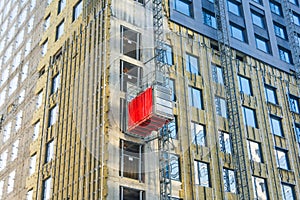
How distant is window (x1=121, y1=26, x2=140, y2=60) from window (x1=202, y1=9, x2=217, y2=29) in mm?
10492

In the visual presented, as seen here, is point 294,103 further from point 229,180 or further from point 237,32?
point 229,180

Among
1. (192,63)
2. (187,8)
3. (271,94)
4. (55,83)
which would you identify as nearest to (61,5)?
(55,83)

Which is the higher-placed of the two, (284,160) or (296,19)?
(296,19)

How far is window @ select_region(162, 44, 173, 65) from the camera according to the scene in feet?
136

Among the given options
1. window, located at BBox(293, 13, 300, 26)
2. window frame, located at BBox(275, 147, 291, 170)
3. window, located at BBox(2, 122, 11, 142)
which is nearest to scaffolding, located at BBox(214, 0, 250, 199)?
window frame, located at BBox(275, 147, 291, 170)

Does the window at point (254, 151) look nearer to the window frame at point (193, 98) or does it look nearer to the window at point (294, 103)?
the window frame at point (193, 98)

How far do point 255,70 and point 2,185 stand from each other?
94.6ft

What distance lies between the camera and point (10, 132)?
175 feet

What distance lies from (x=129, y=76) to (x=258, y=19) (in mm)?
22141

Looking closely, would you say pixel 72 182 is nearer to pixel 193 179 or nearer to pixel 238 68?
pixel 193 179

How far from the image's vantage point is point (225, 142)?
42344mm

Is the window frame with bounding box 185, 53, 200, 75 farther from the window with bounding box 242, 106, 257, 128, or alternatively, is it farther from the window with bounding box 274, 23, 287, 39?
the window with bounding box 274, 23, 287, 39

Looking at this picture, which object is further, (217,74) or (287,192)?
(217,74)

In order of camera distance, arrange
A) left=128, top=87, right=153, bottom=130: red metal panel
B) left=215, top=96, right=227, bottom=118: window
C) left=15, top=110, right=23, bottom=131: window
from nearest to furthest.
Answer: left=128, top=87, right=153, bottom=130: red metal panel → left=215, top=96, right=227, bottom=118: window → left=15, top=110, right=23, bottom=131: window
